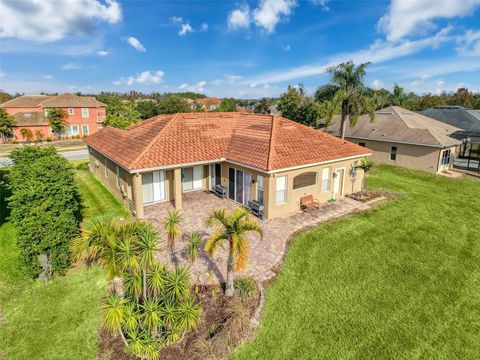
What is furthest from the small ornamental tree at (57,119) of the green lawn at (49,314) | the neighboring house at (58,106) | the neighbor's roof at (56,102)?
the green lawn at (49,314)

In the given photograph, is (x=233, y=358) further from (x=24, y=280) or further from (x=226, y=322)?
(x=24, y=280)

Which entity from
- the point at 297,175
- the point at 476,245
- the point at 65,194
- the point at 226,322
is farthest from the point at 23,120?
the point at 476,245

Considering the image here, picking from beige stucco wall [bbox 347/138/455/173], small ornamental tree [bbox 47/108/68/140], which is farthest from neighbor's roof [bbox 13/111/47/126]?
beige stucco wall [bbox 347/138/455/173]

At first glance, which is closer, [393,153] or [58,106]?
[393,153]

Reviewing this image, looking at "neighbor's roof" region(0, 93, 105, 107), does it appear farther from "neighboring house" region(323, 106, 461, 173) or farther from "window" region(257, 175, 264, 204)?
"window" region(257, 175, 264, 204)

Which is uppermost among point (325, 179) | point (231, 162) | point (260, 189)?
point (231, 162)

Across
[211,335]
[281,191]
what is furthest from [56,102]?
[211,335]

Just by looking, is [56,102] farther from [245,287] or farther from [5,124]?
[245,287]

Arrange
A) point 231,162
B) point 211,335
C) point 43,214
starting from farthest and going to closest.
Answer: point 231,162, point 43,214, point 211,335

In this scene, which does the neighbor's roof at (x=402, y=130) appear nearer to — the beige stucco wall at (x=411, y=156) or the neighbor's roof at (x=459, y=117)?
the beige stucco wall at (x=411, y=156)
